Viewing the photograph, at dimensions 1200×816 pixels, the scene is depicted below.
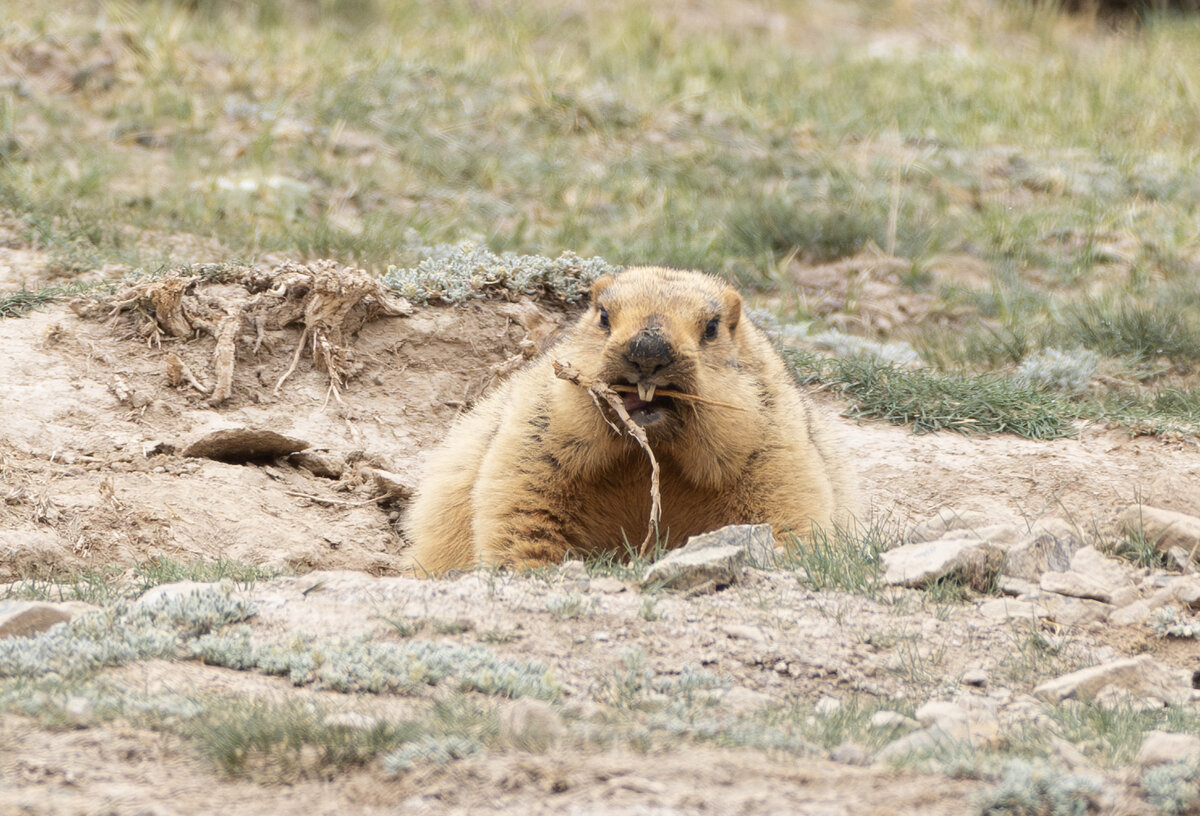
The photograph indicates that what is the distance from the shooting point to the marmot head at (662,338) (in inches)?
166

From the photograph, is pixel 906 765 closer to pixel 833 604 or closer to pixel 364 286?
pixel 833 604

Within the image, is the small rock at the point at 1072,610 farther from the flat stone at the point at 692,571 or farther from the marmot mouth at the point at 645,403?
Answer: the marmot mouth at the point at 645,403

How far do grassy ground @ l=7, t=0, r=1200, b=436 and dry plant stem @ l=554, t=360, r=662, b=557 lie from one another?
3.20m

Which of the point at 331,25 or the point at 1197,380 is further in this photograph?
the point at 331,25

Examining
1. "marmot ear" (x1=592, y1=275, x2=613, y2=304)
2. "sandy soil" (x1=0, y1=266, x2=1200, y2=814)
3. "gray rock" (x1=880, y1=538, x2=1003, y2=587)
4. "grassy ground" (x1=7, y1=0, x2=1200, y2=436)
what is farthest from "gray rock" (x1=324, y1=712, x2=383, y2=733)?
"grassy ground" (x1=7, y1=0, x2=1200, y2=436)

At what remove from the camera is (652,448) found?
458cm

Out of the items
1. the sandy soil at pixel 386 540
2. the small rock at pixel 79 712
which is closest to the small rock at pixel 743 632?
the sandy soil at pixel 386 540

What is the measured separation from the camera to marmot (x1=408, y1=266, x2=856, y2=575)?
4517 mm

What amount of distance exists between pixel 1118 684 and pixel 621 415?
72.2 inches

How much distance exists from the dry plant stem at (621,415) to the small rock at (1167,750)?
194 centimetres

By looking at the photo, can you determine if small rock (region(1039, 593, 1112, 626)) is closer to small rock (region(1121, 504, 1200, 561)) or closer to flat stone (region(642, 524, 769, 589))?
small rock (region(1121, 504, 1200, 561))

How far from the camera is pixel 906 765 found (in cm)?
274

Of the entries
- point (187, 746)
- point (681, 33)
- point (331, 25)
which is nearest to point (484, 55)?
point (331, 25)

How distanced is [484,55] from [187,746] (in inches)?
416
